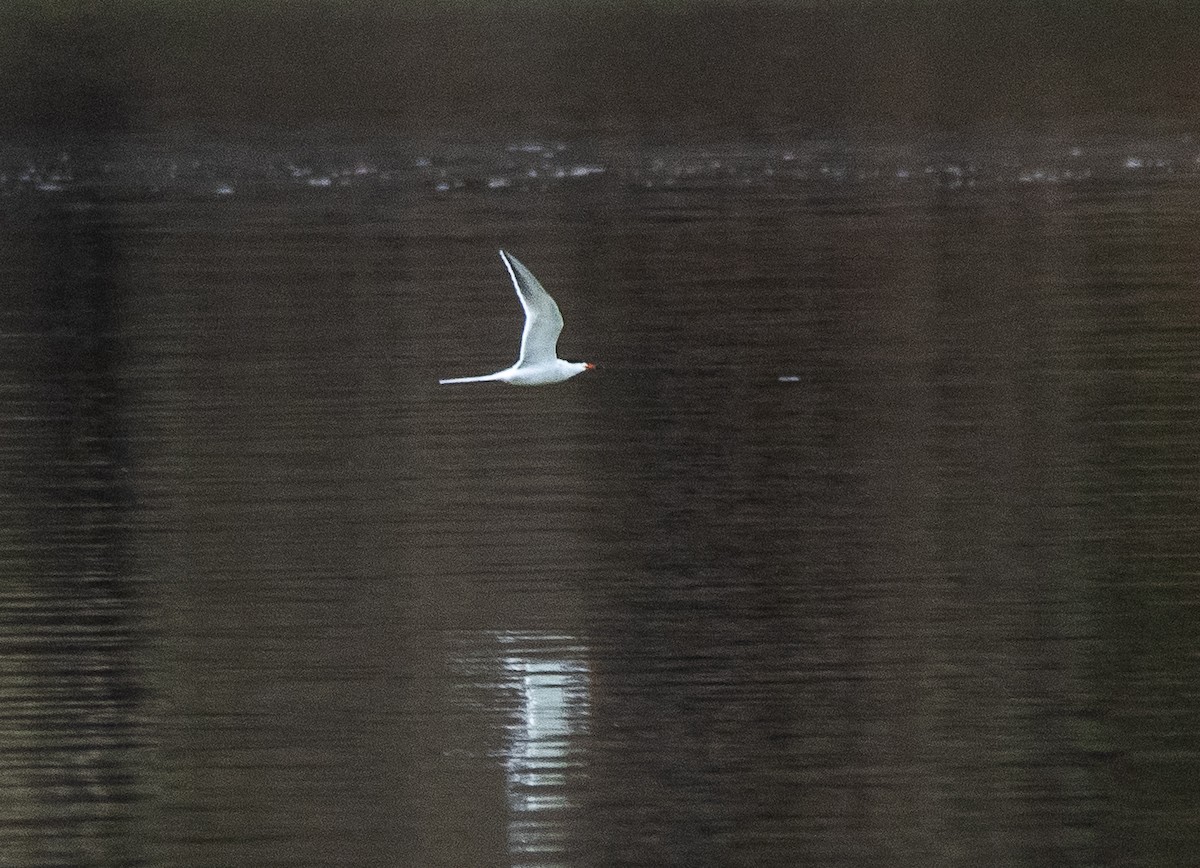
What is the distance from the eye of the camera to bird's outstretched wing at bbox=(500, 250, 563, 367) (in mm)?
11609

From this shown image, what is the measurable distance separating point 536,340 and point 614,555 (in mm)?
1336

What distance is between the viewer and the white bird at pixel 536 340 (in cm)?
1181

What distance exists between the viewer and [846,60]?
38906 mm

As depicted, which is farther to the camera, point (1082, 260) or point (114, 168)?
point (114, 168)

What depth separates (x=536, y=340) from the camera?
40.8 ft

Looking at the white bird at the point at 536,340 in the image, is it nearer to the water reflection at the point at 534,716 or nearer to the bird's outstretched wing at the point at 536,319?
the bird's outstretched wing at the point at 536,319

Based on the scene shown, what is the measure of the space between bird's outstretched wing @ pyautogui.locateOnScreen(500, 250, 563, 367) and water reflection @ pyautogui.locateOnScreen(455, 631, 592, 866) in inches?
77.2

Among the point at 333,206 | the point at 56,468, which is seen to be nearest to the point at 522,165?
the point at 333,206

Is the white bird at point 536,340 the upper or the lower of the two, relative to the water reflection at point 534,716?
upper

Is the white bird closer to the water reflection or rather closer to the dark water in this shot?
the dark water

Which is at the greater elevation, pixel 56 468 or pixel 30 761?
pixel 56 468

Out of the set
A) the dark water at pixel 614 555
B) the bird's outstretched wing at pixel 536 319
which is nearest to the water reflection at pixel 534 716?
the dark water at pixel 614 555

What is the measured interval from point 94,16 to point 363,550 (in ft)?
125

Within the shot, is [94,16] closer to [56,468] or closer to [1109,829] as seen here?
[56,468]
